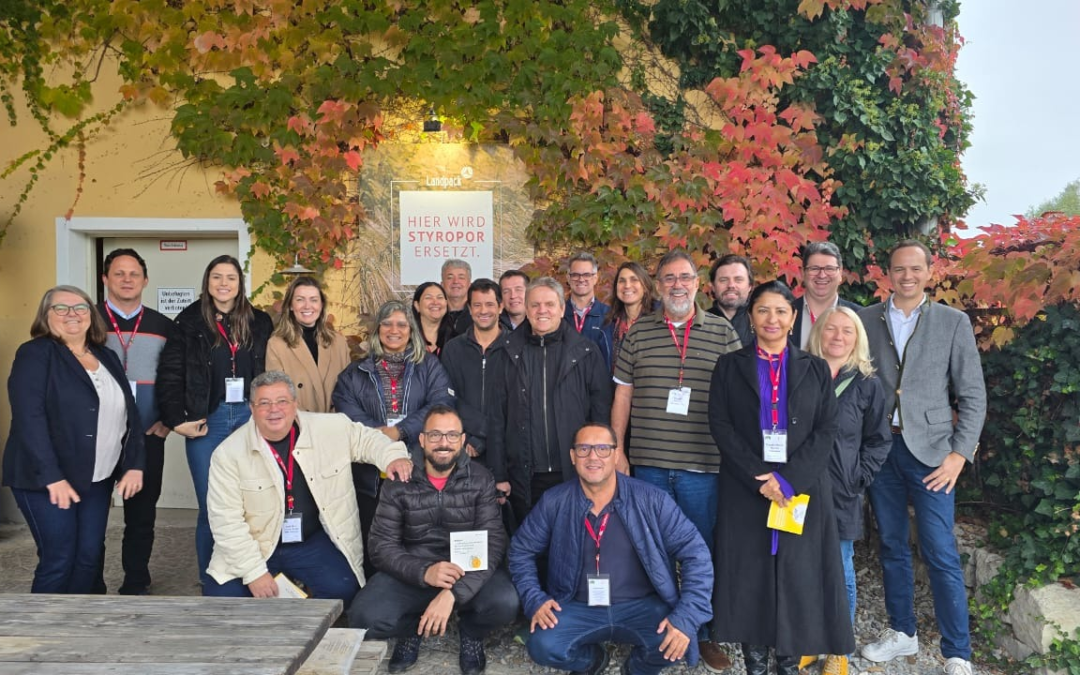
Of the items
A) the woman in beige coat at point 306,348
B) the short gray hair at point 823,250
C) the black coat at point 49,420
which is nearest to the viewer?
the black coat at point 49,420

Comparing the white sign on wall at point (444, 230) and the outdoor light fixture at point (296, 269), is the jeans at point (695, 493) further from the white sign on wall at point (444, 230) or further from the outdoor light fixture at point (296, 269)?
the outdoor light fixture at point (296, 269)

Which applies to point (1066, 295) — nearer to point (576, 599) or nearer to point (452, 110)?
point (576, 599)

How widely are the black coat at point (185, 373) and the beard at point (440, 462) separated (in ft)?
4.04

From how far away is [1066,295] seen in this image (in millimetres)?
3070

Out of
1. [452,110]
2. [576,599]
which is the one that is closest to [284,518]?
[576,599]

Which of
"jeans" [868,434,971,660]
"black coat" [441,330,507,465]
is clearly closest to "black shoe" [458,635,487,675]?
"black coat" [441,330,507,465]

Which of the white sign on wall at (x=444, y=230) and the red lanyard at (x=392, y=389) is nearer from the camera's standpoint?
the red lanyard at (x=392, y=389)

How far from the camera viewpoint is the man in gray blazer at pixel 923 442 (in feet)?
9.84

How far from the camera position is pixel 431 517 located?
3084mm

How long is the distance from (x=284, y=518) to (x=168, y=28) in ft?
12.6

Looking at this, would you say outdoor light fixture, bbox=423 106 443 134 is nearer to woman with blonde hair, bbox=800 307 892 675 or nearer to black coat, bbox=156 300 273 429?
black coat, bbox=156 300 273 429

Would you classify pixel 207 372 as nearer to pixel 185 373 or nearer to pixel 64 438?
pixel 185 373

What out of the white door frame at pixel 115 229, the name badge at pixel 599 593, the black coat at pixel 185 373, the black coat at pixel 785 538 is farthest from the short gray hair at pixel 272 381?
the white door frame at pixel 115 229

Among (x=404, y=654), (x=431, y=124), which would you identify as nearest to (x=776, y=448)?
(x=404, y=654)
